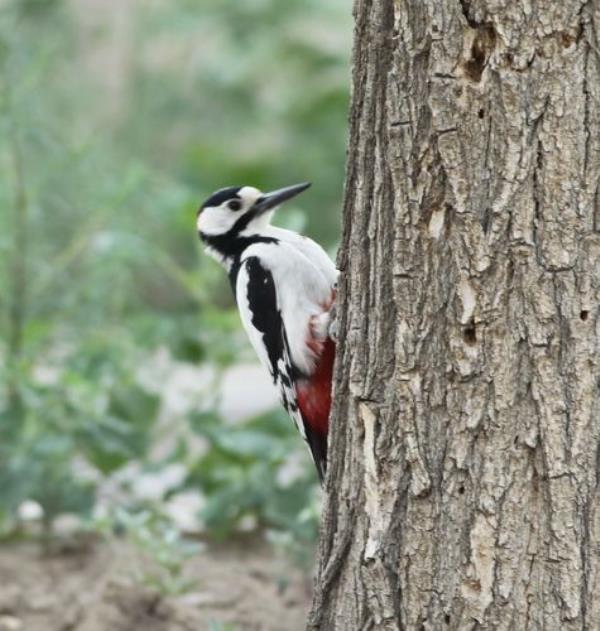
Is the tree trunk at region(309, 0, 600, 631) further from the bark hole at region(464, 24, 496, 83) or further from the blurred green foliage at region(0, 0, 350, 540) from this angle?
the blurred green foliage at region(0, 0, 350, 540)

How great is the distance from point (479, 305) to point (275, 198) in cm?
171

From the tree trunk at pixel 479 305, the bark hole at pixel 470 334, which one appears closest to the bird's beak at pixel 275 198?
the tree trunk at pixel 479 305

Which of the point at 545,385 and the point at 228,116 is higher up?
the point at 228,116

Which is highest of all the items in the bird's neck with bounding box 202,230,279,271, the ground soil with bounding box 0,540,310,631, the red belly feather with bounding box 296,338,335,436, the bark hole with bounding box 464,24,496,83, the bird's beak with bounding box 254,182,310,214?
the bark hole with bounding box 464,24,496,83

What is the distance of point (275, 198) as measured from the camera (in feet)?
13.7

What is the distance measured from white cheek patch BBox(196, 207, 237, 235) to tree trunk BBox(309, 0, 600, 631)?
1.54 metres

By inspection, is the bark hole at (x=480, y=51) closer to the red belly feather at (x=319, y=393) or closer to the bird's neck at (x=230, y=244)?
the red belly feather at (x=319, y=393)

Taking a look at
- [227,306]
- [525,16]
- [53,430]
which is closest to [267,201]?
[53,430]

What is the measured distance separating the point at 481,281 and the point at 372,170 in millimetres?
314

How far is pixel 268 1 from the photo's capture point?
11.0m

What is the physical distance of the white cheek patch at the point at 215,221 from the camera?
13.9 ft

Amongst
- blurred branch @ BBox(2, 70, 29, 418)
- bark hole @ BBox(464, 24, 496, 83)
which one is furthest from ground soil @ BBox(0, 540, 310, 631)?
bark hole @ BBox(464, 24, 496, 83)

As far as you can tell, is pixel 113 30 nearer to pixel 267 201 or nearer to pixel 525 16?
pixel 267 201

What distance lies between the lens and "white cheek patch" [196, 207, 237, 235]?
423cm
